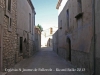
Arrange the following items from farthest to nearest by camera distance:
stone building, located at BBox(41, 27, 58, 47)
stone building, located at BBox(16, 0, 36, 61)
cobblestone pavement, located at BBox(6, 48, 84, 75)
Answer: stone building, located at BBox(41, 27, 58, 47) → stone building, located at BBox(16, 0, 36, 61) → cobblestone pavement, located at BBox(6, 48, 84, 75)

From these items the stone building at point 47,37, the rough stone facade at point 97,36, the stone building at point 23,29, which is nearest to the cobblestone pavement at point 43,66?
the stone building at point 23,29

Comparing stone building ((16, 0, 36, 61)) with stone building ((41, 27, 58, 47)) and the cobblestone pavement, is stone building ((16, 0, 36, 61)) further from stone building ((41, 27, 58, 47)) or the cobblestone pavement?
stone building ((41, 27, 58, 47))

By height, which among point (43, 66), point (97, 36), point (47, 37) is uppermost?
point (47, 37)

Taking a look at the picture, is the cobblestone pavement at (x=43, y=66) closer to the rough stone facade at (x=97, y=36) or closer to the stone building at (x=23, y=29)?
the stone building at (x=23, y=29)

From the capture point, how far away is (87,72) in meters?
7.03

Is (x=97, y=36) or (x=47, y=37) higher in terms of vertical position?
(x=47, y=37)

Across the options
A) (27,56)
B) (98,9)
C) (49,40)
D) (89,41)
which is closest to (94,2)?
(98,9)

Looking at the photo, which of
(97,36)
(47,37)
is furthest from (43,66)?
(47,37)

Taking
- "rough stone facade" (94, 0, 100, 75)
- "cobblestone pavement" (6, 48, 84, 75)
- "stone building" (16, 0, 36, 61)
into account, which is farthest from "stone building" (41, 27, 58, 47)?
"rough stone facade" (94, 0, 100, 75)

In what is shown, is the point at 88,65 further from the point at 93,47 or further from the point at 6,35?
the point at 6,35

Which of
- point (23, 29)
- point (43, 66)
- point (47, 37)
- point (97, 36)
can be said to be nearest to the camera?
point (97, 36)

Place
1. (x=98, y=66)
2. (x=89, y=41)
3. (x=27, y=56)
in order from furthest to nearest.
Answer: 1. (x=27, y=56)
2. (x=89, y=41)
3. (x=98, y=66)

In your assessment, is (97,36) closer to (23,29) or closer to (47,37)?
(23,29)

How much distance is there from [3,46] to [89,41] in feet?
13.6
